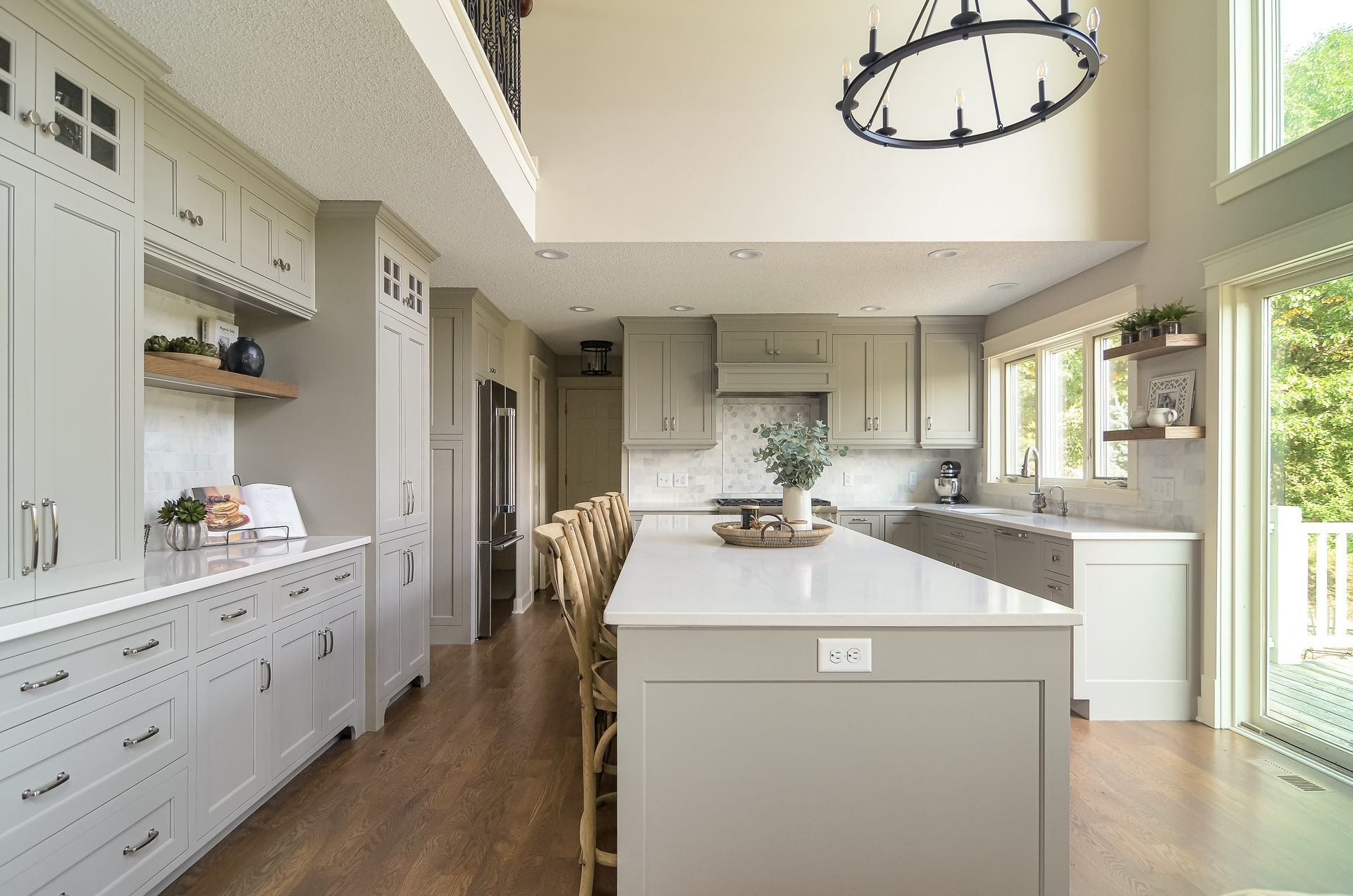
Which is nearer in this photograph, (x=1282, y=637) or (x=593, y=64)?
(x=1282, y=637)

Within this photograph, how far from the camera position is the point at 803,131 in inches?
141

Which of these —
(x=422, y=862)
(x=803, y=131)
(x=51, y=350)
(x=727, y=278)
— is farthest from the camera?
(x=727, y=278)

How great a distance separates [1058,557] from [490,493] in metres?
3.44

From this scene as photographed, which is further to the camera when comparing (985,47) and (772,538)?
(772,538)

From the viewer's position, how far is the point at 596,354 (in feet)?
21.5

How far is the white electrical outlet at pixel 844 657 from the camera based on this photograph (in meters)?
1.56

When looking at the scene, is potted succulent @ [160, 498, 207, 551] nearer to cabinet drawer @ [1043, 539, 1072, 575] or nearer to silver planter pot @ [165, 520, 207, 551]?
silver planter pot @ [165, 520, 207, 551]

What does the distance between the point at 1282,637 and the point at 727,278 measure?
3287mm

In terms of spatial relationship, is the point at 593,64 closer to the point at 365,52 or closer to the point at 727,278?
the point at 727,278

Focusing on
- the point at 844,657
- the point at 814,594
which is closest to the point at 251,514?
the point at 814,594

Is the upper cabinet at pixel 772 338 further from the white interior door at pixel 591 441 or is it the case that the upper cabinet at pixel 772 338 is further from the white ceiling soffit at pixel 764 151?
the white interior door at pixel 591 441

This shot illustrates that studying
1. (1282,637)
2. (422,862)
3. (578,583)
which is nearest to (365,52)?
(578,583)

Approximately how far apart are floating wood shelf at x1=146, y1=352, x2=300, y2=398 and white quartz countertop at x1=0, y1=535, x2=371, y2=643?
615 millimetres

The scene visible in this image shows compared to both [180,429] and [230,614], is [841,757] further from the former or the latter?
[180,429]
